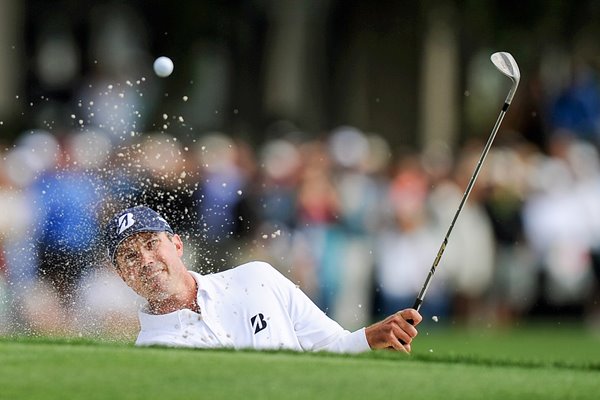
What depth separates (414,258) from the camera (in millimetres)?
19375

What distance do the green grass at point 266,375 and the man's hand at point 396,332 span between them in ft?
1.69

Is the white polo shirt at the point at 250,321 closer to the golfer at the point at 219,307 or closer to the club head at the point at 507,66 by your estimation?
the golfer at the point at 219,307

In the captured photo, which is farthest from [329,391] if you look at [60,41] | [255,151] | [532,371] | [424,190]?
[60,41]

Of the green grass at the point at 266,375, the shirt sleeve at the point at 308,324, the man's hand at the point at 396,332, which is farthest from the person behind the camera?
the shirt sleeve at the point at 308,324

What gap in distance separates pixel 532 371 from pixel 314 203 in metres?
11.1

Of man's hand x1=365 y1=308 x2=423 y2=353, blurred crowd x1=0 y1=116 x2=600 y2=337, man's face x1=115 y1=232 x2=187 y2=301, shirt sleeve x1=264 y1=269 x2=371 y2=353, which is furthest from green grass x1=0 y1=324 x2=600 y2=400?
blurred crowd x1=0 y1=116 x2=600 y2=337

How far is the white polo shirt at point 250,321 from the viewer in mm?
8758

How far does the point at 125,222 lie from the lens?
8.91 meters

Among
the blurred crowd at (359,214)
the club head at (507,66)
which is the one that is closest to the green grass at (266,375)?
the club head at (507,66)

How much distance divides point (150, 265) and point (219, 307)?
1.25ft

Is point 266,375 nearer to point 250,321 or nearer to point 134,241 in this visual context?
point 250,321

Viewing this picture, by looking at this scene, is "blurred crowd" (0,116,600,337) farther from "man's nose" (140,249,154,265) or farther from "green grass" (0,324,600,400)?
"green grass" (0,324,600,400)

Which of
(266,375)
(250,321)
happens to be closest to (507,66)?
(250,321)

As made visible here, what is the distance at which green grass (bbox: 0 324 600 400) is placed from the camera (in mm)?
6809
